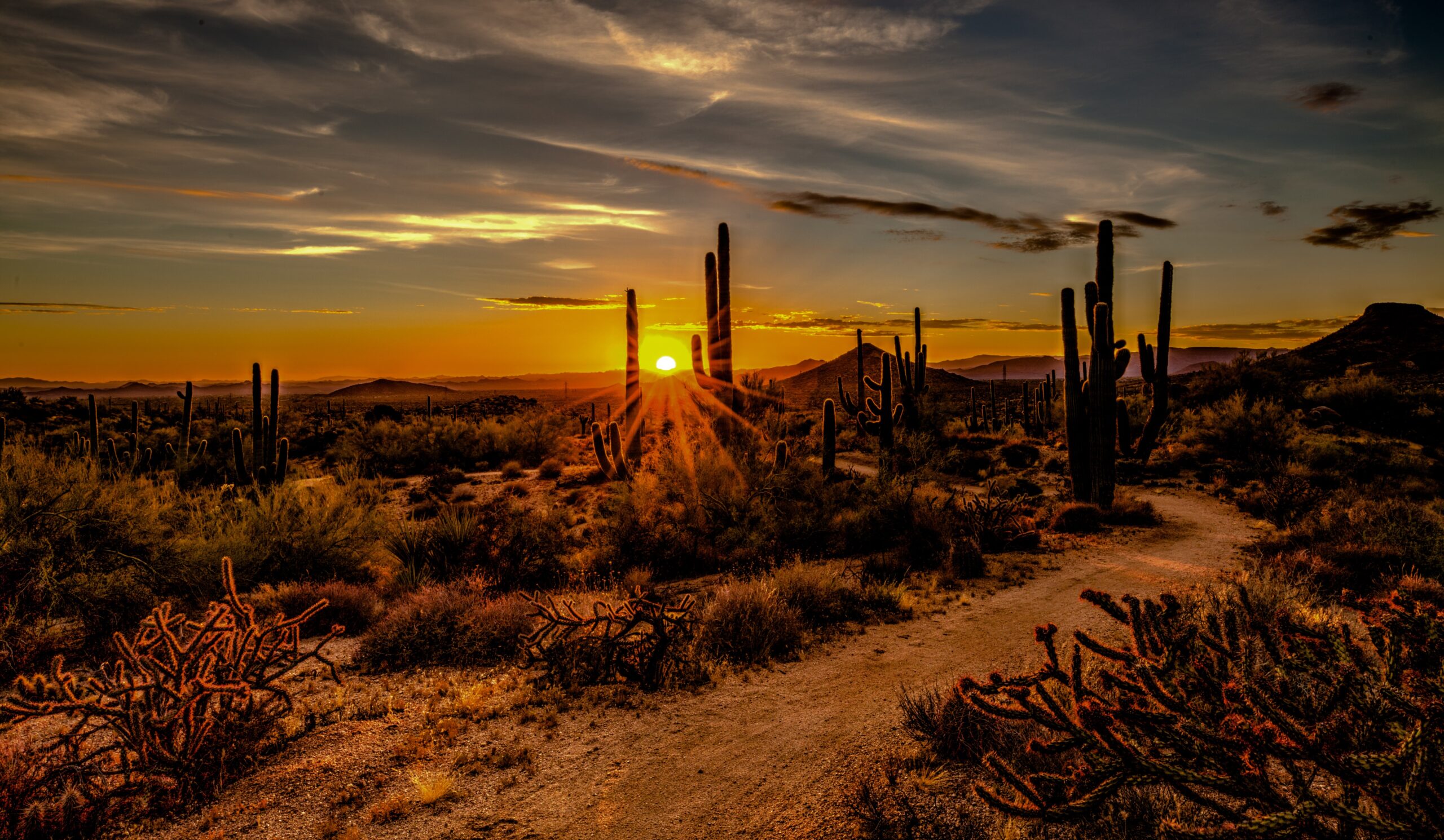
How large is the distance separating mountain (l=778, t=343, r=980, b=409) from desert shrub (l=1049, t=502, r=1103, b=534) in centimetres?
5383

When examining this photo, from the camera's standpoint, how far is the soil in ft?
17.6

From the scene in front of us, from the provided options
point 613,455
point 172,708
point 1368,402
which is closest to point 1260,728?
point 172,708

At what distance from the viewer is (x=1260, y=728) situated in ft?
9.69

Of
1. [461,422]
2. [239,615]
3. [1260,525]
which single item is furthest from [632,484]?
[461,422]

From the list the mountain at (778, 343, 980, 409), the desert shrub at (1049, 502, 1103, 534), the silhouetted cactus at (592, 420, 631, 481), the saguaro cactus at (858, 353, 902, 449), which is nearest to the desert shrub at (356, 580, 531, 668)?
the silhouetted cactus at (592, 420, 631, 481)

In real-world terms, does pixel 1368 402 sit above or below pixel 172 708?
above

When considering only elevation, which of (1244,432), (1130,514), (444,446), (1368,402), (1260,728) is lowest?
(1130,514)

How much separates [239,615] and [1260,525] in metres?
19.3

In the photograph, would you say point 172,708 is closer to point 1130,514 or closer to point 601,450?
point 601,450

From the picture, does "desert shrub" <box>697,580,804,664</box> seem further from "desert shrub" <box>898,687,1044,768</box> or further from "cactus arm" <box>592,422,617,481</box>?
"cactus arm" <box>592,422,617,481</box>

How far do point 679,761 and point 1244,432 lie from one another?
2904 centimetres

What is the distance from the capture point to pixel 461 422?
1396 inches

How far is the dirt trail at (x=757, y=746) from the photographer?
5.39 metres

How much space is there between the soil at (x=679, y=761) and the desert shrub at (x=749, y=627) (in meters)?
0.36
